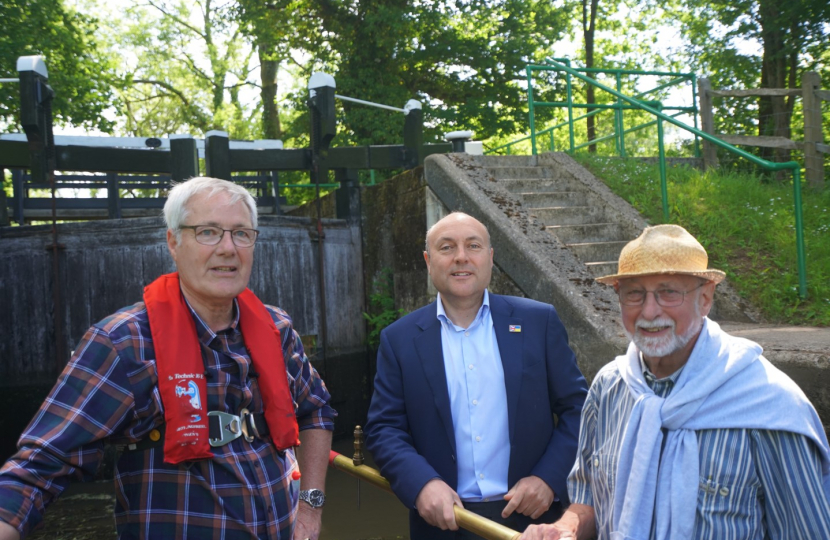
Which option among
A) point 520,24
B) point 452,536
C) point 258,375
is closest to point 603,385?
point 452,536

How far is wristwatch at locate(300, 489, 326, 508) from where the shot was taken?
7.59 ft

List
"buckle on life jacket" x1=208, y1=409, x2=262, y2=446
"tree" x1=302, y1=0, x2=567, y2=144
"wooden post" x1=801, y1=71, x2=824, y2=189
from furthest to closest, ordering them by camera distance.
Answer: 1. "tree" x1=302, y1=0, x2=567, y2=144
2. "wooden post" x1=801, y1=71, x2=824, y2=189
3. "buckle on life jacket" x1=208, y1=409, x2=262, y2=446

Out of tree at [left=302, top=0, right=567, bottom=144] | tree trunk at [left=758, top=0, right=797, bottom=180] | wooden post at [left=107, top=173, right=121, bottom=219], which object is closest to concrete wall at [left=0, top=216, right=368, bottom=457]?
wooden post at [left=107, top=173, right=121, bottom=219]

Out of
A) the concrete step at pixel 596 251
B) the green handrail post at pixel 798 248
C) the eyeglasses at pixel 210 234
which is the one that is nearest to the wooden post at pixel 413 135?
the concrete step at pixel 596 251

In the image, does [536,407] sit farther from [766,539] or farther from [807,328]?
[807,328]

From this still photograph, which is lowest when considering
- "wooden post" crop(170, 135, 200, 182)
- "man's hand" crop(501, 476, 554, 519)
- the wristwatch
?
"man's hand" crop(501, 476, 554, 519)

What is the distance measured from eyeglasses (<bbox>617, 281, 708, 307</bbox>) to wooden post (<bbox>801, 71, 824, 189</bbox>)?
7291mm

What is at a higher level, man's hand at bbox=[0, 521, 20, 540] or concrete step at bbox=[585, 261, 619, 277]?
concrete step at bbox=[585, 261, 619, 277]

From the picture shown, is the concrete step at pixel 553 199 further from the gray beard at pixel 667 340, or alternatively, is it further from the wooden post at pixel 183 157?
the gray beard at pixel 667 340

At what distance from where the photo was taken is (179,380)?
1.91 m

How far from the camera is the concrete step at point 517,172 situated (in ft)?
22.9

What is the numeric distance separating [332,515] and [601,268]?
282 cm

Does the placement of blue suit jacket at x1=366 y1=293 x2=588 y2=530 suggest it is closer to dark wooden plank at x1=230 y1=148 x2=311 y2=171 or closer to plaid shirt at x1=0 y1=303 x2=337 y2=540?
plaid shirt at x1=0 y1=303 x2=337 y2=540

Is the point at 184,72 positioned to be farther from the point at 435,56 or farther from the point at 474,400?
the point at 474,400
